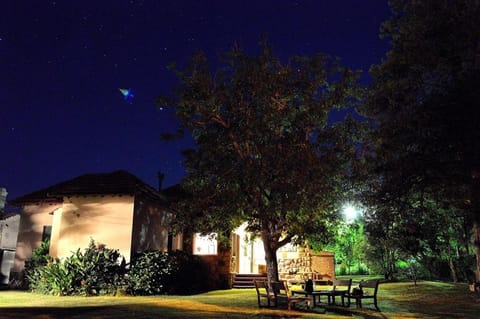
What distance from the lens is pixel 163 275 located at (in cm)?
1747

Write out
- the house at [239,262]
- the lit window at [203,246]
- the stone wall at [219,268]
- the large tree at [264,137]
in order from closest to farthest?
the large tree at [264,137] → the stone wall at [219,268] → the house at [239,262] → the lit window at [203,246]

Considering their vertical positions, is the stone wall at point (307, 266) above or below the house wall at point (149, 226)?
below

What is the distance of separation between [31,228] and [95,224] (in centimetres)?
591

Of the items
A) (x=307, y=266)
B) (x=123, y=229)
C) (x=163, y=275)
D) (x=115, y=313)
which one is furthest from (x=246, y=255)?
(x=115, y=313)

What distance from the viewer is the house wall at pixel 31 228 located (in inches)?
854

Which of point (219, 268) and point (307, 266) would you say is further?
point (307, 266)

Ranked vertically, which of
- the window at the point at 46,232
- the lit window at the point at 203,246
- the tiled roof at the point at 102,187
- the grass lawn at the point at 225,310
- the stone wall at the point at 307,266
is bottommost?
the grass lawn at the point at 225,310

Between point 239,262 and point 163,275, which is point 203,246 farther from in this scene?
point 163,275

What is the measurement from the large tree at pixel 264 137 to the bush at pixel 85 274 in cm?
401

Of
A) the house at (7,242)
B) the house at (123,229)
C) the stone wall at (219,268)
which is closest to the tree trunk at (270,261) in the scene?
the house at (123,229)

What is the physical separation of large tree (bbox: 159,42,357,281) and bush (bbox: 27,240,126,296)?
401 cm

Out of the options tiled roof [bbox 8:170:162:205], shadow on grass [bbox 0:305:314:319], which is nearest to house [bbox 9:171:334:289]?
tiled roof [bbox 8:170:162:205]

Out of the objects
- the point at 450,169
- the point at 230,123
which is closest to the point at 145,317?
the point at 230,123

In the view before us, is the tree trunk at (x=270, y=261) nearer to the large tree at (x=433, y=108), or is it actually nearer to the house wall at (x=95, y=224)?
the large tree at (x=433, y=108)
